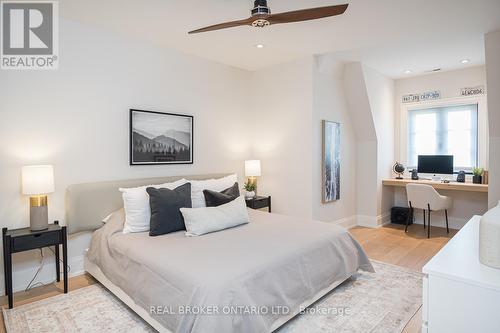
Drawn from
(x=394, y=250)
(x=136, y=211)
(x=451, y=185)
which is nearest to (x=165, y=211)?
(x=136, y=211)

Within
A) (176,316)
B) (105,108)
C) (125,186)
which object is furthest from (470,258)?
(105,108)

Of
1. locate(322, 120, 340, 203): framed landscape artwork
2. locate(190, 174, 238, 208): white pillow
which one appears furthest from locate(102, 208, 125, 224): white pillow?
locate(322, 120, 340, 203): framed landscape artwork

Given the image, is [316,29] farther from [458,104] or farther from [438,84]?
[458,104]

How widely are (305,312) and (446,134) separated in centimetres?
432

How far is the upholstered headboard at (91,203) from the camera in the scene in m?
2.86

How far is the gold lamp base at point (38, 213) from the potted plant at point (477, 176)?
5.58 meters

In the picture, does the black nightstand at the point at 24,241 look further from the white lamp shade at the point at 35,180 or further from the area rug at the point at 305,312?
the white lamp shade at the point at 35,180

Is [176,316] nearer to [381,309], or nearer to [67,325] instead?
[67,325]

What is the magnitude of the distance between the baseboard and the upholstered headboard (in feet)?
1.24

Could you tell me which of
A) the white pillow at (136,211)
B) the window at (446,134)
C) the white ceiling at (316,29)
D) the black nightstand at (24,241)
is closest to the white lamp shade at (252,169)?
the white ceiling at (316,29)

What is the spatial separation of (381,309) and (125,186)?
271cm

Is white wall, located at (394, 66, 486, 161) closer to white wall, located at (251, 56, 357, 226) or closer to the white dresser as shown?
white wall, located at (251, 56, 357, 226)

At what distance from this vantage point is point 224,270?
1.86 metres

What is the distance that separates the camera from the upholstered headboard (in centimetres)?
286
